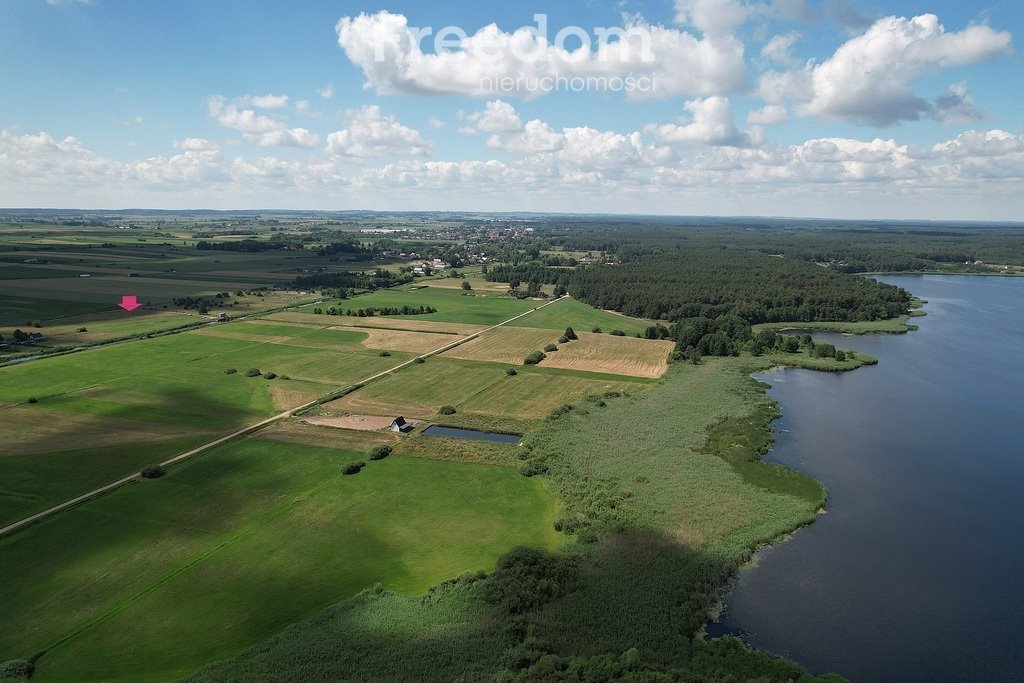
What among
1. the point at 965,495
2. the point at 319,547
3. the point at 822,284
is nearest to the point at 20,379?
the point at 319,547

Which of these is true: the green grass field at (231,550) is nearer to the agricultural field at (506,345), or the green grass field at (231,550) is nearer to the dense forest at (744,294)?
the agricultural field at (506,345)

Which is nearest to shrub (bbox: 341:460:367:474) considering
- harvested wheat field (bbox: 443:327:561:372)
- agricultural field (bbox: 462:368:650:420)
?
agricultural field (bbox: 462:368:650:420)

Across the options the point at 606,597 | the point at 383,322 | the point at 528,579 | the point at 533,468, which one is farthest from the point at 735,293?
the point at 528,579

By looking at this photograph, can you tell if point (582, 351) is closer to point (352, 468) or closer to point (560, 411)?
point (560, 411)

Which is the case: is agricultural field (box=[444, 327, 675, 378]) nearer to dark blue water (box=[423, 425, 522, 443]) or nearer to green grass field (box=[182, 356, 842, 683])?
dark blue water (box=[423, 425, 522, 443])

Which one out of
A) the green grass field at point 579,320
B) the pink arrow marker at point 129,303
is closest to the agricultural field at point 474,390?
the green grass field at point 579,320
